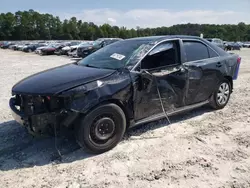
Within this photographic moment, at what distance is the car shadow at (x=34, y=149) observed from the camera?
3.38 m

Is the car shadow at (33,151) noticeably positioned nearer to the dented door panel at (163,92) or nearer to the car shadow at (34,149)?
the car shadow at (34,149)

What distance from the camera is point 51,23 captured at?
364 ft

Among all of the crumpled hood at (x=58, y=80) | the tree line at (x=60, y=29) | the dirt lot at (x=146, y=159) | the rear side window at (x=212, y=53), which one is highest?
the tree line at (x=60, y=29)

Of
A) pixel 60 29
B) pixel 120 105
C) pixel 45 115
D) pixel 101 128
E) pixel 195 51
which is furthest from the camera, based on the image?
pixel 60 29

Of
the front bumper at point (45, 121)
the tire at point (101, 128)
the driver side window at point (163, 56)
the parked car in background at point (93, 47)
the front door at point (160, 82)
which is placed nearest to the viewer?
the front bumper at point (45, 121)

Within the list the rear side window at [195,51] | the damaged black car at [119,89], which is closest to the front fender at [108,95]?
the damaged black car at [119,89]

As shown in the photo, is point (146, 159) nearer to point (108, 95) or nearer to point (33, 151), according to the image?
point (108, 95)

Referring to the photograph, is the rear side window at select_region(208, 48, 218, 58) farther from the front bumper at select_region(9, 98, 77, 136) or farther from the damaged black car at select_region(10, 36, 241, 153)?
the front bumper at select_region(9, 98, 77, 136)

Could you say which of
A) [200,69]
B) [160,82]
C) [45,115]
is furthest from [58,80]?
[200,69]

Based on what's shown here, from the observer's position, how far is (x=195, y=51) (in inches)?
190

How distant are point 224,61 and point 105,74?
116 inches

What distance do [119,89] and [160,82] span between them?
82cm

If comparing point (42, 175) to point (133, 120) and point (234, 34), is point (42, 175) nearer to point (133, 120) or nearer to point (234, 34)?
point (133, 120)

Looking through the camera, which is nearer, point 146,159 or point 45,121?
point 45,121
